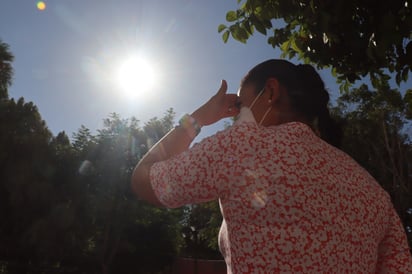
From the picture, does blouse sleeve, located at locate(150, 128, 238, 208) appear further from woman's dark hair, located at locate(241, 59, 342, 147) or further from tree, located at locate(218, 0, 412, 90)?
tree, located at locate(218, 0, 412, 90)

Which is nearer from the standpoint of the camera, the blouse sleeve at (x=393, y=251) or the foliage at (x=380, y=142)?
the blouse sleeve at (x=393, y=251)

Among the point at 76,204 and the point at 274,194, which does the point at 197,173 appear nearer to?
the point at 274,194

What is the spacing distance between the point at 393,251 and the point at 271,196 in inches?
24.2

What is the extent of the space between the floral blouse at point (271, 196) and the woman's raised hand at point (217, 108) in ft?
0.99

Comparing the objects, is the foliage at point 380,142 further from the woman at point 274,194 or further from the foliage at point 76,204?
the woman at point 274,194

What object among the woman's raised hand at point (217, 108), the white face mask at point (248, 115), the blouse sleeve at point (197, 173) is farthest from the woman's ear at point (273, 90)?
the blouse sleeve at point (197, 173)

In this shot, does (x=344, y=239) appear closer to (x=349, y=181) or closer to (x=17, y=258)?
(x=349, y=181)

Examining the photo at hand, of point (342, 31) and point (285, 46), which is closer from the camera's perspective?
point (342, 31)

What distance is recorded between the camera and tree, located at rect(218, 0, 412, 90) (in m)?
2.74

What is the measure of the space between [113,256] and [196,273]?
21.8 ft

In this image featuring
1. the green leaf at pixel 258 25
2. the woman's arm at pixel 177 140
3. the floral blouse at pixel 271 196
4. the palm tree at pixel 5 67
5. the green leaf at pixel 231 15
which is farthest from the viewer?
the palm tree at pixel 5 67

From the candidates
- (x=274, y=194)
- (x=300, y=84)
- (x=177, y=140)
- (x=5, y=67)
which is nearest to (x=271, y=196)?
(x=274, y=194)

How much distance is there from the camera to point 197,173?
3.41ft

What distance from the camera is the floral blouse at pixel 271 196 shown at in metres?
1.03
